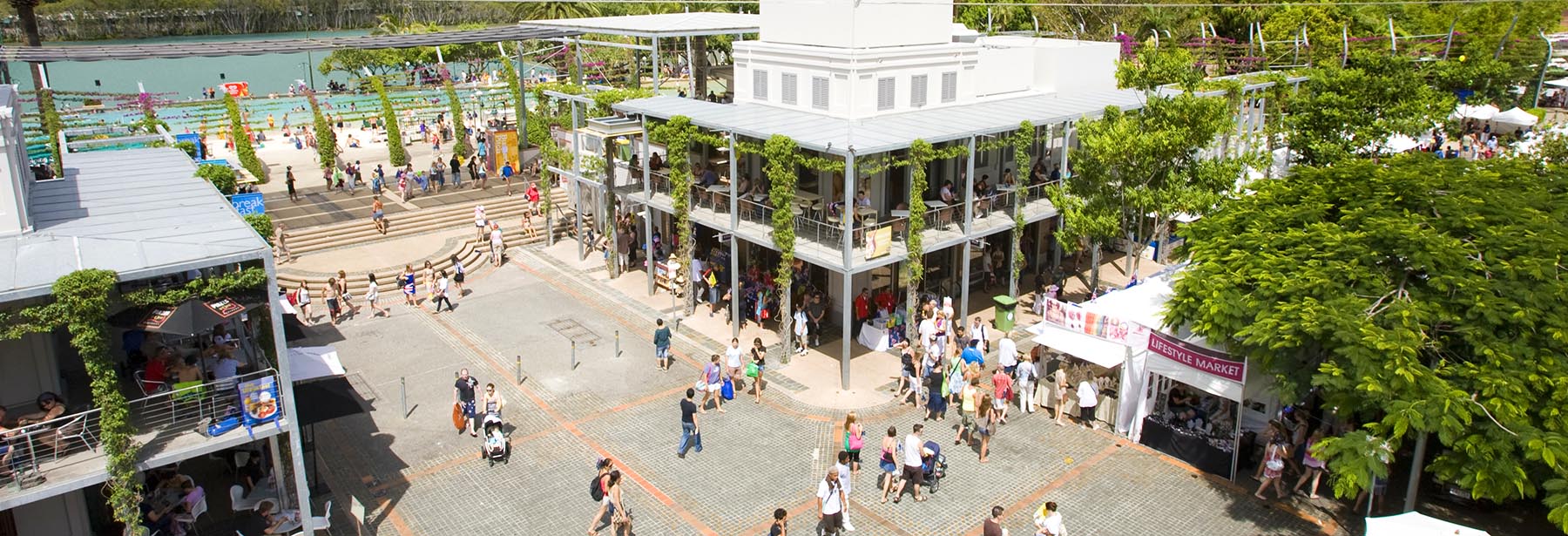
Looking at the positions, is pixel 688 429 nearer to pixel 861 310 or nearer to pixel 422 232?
pixel 861 310

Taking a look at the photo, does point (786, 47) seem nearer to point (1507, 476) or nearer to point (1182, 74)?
point (1182, 74)

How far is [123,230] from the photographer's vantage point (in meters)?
14.2

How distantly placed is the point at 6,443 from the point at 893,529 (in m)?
12.2

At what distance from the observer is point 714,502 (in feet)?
54.6

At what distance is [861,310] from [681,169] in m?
5.72

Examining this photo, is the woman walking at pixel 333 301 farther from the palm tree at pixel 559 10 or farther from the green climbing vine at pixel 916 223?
the palm tree at pixel 559 10

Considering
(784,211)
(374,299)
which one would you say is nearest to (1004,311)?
(784,211)

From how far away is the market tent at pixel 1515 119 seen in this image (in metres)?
44.8

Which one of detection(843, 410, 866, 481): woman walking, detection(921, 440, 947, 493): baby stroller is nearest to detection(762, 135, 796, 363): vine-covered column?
detection(843, 410, 866, 481): woman walking

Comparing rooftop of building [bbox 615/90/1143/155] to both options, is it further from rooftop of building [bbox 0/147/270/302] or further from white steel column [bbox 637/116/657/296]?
rooftop of building [bbox 0/147/270/302]

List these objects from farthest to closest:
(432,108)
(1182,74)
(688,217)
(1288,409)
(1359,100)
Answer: (432,108) < (1359,100) < (688,217) < (1182,74) < (1288,409)

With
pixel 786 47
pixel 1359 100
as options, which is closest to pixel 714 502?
pixel 786 47

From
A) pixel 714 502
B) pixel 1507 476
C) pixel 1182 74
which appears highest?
pixel 1182 74

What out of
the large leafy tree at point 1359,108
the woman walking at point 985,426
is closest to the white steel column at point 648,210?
the woman walking at point 985,426
